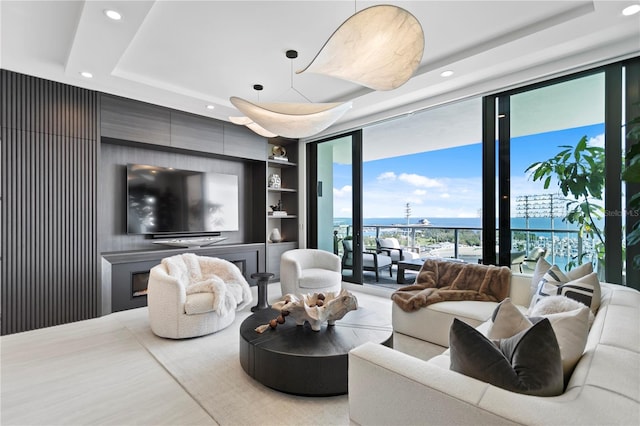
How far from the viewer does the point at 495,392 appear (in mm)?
958

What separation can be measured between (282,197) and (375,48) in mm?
4421

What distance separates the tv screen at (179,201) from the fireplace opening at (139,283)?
1.89ft

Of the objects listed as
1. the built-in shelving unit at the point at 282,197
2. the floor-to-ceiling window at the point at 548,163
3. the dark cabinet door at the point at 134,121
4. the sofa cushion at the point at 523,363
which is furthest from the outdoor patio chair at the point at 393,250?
the sofa cushion at the point at 523,363

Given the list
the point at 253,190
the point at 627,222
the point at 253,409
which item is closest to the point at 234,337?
the point at 253,409

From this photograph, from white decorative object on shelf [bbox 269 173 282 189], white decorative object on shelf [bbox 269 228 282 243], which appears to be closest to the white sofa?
white decorative object on shelf [bbox 269 228 282 243]

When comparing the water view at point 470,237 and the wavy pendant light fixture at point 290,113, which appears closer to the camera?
the wavy pendant light fixture at point 290,113

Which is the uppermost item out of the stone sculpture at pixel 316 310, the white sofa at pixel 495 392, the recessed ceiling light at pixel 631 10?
the recessed ceiling light at pixel 631 10

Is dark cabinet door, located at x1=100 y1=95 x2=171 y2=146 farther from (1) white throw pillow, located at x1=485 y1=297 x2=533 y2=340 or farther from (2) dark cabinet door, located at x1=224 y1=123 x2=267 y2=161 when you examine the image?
(1) white throw pillow, located at x1=485 y1=297 x2=533 y2=340

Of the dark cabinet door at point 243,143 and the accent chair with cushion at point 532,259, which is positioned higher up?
the dark cabinet door at point 243,143

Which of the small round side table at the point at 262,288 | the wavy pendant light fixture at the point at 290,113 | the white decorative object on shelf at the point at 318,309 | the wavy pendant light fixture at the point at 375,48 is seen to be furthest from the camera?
the small round side table at the point at 262,288

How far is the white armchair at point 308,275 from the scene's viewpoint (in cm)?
406

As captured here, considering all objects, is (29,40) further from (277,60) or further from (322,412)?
(322,412)

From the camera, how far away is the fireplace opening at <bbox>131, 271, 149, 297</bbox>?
4027mm

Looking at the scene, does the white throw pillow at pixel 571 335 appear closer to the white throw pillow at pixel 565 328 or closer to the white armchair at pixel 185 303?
the white throw pillow at pixel 565 328
